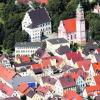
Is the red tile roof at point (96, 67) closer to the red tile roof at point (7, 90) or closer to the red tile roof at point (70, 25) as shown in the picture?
the red tile roof at point (7, 90)

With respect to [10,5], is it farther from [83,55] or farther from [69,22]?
[83,55]

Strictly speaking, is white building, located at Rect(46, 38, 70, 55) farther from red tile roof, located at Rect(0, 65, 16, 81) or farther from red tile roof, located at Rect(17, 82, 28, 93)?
red tile roof, located at Rect(17, 82, 28, 93)

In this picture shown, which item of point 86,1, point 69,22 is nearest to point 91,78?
point 69,22

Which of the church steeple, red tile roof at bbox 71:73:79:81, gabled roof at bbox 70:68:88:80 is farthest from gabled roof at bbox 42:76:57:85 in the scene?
the church steeple

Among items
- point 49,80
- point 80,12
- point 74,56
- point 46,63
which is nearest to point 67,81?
point 49,80

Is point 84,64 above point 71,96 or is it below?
above

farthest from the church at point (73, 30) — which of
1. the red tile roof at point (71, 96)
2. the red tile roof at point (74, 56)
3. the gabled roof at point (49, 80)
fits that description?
the red tile roof at point (71, 96)

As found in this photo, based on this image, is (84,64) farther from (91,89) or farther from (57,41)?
(57,41)
